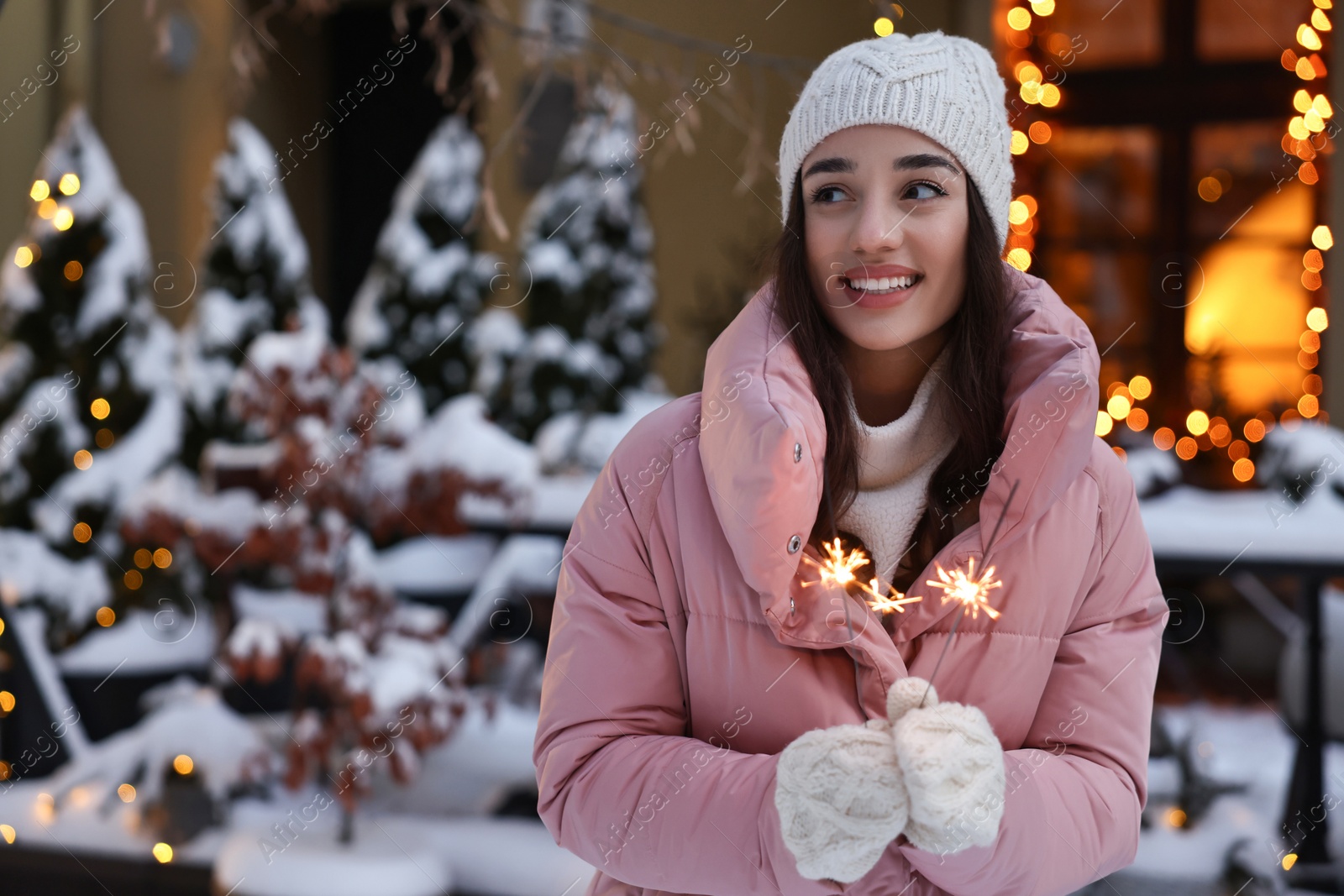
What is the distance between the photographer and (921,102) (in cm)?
116

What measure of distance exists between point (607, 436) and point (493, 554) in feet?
2.33

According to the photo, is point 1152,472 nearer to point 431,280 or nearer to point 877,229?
point 877,229

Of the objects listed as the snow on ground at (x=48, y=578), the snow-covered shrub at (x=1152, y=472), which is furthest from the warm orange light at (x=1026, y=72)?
the snow on ground at (x=48, y=578)

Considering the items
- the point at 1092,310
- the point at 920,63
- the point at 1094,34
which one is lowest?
the point at 920,63

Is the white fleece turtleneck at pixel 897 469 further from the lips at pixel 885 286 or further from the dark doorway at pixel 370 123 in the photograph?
the dark doorway at pixel 370 123

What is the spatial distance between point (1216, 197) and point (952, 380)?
5028mm

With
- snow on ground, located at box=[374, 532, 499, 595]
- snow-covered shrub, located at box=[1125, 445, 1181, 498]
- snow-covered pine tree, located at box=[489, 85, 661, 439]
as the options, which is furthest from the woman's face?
snow-covered pine tree, located at box=[489, 85, 661, 439]

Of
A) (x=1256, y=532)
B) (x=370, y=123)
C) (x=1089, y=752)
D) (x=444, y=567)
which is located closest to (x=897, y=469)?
(x=1089, y=752)

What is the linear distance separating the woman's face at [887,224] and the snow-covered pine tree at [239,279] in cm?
393

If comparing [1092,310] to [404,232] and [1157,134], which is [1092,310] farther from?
[404,232]

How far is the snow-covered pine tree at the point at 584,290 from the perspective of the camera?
5.14 meters

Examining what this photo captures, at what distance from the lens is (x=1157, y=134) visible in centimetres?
559

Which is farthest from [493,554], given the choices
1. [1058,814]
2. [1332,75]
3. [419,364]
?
[1332,75]

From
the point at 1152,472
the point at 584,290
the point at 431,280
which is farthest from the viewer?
the point at 584,290
